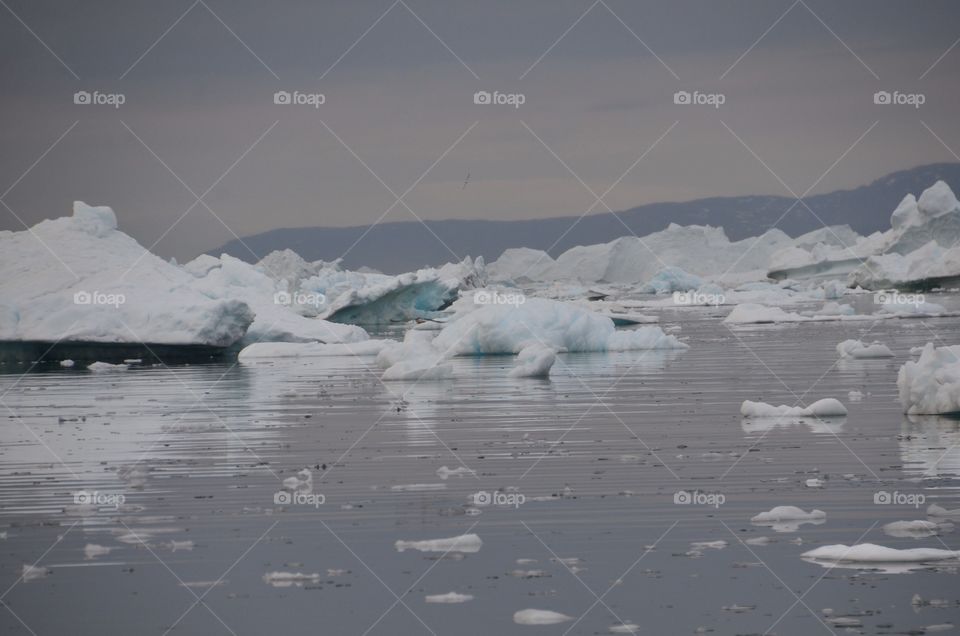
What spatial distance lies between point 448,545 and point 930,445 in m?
5.21

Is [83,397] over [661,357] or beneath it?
beneath

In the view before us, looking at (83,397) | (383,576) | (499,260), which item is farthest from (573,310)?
(499,260)

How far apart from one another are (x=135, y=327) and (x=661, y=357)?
9444mm

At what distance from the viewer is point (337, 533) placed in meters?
8.04

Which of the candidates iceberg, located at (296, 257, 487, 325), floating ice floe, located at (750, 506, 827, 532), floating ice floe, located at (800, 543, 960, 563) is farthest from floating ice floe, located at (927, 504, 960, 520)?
iceberg, located at (296, 257, 487, 325)

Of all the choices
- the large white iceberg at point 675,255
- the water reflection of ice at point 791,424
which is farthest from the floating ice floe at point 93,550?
the large white iceberg at point 675,255

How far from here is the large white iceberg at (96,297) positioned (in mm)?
23766

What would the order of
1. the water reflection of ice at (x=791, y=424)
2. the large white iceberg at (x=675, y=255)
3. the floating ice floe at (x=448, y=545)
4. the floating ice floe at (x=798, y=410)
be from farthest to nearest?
1. the large white iceberg at (x=675, y=255)
2. the floating ice floe at (x=798, y=410)
3. the water reflection of ice at (x=791, y=424)
4. the floating ice floe at (x=448, y=545)

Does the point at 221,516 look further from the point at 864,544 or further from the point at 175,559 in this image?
the point at 864,544

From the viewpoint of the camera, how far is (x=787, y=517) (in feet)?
26.7

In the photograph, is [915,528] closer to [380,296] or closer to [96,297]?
[96,297]

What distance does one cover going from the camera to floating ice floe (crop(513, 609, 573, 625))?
19.8 ft

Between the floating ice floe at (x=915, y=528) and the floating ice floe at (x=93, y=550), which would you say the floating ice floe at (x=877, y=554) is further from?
the floating ice floe at (x=93, y=550)

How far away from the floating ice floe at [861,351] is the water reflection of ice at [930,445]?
8081 mm
